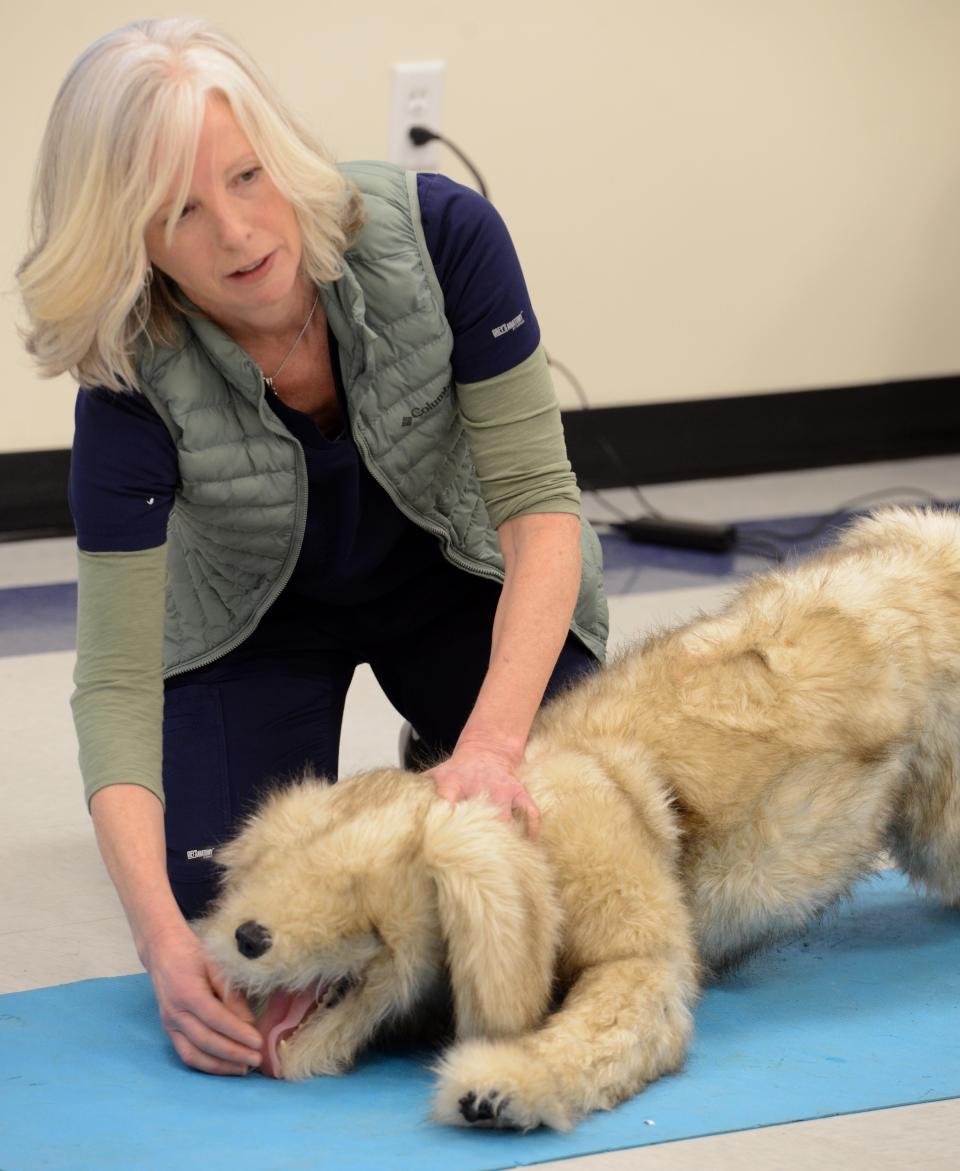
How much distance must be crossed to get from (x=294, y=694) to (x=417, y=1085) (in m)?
0.71

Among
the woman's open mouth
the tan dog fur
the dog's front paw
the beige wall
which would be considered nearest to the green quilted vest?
the woman's open mouth

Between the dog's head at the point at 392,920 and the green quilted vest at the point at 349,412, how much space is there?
506 millimetres

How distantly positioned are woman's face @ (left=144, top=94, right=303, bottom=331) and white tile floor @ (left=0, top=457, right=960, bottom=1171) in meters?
0.82

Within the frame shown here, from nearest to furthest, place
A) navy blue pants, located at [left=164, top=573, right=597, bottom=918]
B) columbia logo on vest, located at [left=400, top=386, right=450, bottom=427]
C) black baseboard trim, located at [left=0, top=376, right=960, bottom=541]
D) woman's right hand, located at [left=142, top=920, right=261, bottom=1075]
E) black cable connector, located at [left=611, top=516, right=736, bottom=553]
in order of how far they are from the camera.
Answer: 1. woman's right hand, located at [left=142, top=920, right=261, bottom=1075]
2. columbia logo on vest, located at [left=400, top=386, right=450, bottom=427]
3. navy blue pants, located at [left=164, top=573, right=597, bottom=918]
4. black cable connector, located at [left=611, top=516, right=736, bottom=553]
5. black baseboard trim, located at [left=0, top=376, right=960, bottom=541]

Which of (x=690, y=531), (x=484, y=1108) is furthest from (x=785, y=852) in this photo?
(x=690, y=531)

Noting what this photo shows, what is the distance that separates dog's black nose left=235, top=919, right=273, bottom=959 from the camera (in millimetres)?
1462

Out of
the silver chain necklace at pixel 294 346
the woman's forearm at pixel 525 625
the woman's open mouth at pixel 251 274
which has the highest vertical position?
the woman's open mouth at pixel 251 274

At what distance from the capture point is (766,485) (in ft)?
14.2

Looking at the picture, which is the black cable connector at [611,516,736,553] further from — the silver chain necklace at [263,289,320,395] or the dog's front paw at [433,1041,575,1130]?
the dog's front paw at [433,1041,575,1130]

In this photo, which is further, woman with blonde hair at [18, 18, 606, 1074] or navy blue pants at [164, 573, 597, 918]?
navy blue pants at [164, 573, 597, 918]

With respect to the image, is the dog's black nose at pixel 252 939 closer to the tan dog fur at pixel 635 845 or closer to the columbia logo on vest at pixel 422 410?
the tan dog fur at pixel 635 845

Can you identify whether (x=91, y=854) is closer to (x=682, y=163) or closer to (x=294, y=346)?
(x=294, y=346)

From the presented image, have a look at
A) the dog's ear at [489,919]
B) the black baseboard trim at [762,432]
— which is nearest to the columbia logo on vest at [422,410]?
the dog's ear at [489,919]

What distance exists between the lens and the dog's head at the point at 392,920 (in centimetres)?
146
